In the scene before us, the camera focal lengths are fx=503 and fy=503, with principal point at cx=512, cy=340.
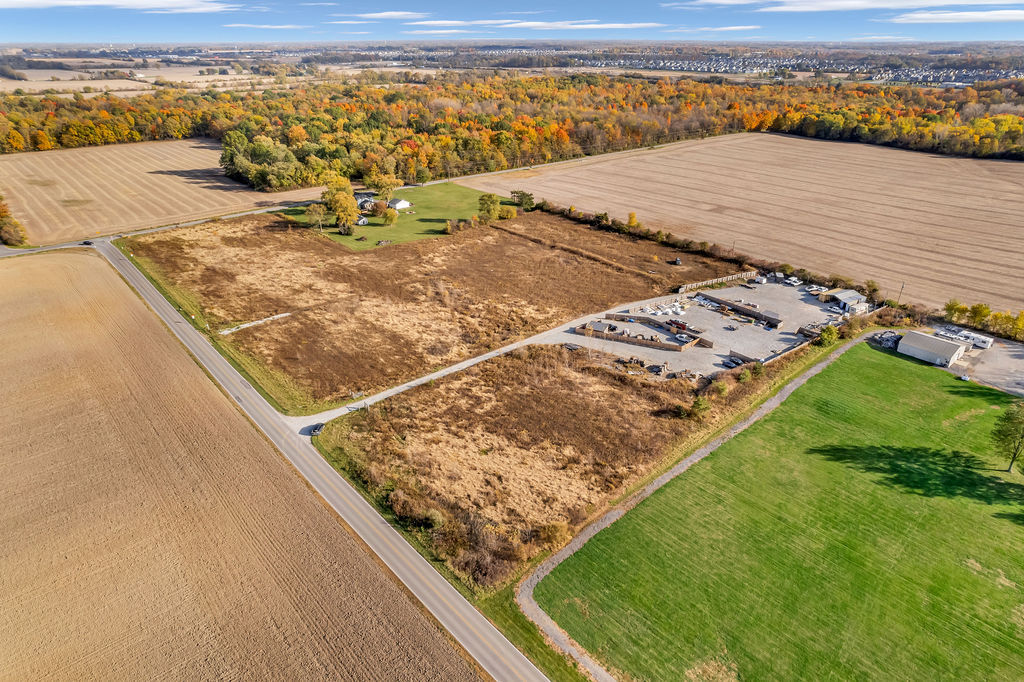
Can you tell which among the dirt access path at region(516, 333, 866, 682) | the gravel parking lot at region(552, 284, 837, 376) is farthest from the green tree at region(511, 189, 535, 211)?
the dirt access path at region(516, 333, 866, 682)

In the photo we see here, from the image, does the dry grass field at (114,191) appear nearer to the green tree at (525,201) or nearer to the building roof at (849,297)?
the green tree at (525,201)

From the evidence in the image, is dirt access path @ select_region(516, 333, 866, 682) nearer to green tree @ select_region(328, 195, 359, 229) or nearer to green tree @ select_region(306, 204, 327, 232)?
green tree @ select_region(328, 195, 359, 229)

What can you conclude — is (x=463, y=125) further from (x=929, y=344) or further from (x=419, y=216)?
(x=929, y=344)

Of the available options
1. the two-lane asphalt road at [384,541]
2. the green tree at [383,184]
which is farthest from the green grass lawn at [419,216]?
the two-lane asphalt road at [384,541]

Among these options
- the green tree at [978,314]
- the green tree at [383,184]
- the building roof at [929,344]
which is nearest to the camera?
the building roof at [929,344]

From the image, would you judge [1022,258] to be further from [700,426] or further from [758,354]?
[700,426]
